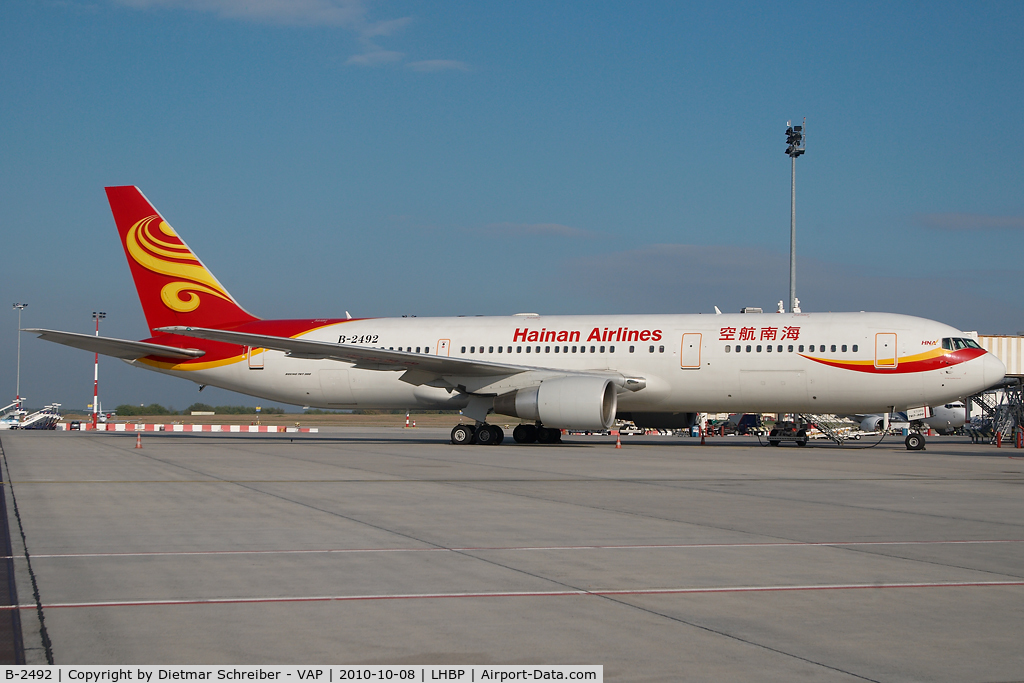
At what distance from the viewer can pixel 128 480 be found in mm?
14219

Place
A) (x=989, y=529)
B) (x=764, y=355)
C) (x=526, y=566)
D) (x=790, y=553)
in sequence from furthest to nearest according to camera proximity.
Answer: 1. (x=764, y=355)
2. (x=989, y=529)
3. (x=790, y=553)
4. (x=526, y=566)

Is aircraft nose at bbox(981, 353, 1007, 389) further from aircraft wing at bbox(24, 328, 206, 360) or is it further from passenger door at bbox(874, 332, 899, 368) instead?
aircraft wing at bbox(24, 328, 206, 360)

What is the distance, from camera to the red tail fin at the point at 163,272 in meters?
30.2

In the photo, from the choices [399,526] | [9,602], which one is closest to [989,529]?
[399,526]

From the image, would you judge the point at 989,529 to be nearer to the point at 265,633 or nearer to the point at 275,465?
the point at 265,633

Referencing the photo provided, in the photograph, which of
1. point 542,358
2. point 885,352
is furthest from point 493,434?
point 885,352

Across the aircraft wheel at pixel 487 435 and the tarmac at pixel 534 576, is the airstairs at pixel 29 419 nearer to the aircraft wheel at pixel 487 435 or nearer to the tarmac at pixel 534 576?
the aircraft wheel at pixel 487 435

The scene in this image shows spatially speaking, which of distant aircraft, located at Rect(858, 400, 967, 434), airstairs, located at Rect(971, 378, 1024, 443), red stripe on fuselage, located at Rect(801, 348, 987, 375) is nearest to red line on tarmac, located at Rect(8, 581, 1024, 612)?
red stripe on fuselage, located at Rect(801, 348, 987, 375)

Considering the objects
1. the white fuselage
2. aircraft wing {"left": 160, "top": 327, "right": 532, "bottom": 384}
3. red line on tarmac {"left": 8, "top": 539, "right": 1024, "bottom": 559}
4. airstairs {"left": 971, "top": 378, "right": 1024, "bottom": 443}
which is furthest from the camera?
airstairs {"left": 971, "top": 378, "right": 1024, "bottom": 443}

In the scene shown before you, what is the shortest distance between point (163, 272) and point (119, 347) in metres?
3.07

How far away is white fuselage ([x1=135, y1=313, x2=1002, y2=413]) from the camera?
24203 mm

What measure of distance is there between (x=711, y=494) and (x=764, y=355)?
511 inches

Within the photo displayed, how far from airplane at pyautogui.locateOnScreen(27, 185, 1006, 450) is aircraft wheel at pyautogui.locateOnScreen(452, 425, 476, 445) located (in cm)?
4

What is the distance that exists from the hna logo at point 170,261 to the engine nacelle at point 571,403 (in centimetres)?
1194
